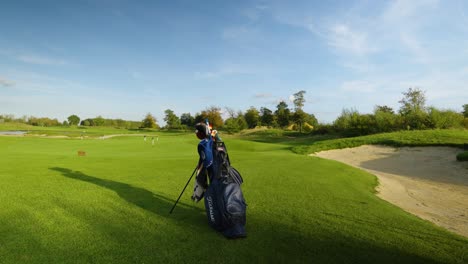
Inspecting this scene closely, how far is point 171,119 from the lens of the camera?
325 ft

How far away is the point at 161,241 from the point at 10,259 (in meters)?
1.86

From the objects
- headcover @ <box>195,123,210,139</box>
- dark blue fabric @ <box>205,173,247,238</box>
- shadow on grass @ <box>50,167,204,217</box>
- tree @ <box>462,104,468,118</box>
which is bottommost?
shadow on grass @ <box>50,167,204,217</box>

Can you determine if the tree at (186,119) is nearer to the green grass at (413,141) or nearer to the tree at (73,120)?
the tree at (73,120)

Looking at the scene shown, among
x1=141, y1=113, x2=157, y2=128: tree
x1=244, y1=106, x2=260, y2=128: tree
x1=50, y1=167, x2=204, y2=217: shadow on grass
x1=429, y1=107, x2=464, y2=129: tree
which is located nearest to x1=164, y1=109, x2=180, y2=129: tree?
x1=141, y1=113, x2=157, y2=128: tree

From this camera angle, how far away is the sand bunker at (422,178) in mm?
6887

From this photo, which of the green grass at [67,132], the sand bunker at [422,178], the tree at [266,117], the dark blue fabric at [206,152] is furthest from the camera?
the tree at [266,117]

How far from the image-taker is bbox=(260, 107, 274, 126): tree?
264 ft

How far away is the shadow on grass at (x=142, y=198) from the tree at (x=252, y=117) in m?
75.0

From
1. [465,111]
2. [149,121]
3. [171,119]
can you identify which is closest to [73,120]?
[149,121]

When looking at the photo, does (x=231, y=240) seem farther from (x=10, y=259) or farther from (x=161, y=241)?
(x=10, y=259)

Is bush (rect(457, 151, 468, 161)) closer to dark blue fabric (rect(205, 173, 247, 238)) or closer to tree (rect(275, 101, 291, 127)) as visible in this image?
dark blue fabric (rect(205, 173, 247, 238))

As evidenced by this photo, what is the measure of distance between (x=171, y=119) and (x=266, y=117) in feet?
126

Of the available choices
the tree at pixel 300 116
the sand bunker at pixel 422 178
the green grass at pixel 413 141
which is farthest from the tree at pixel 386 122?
the tree at pixel 300 116

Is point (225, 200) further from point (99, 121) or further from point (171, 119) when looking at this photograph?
point (99, 121)
